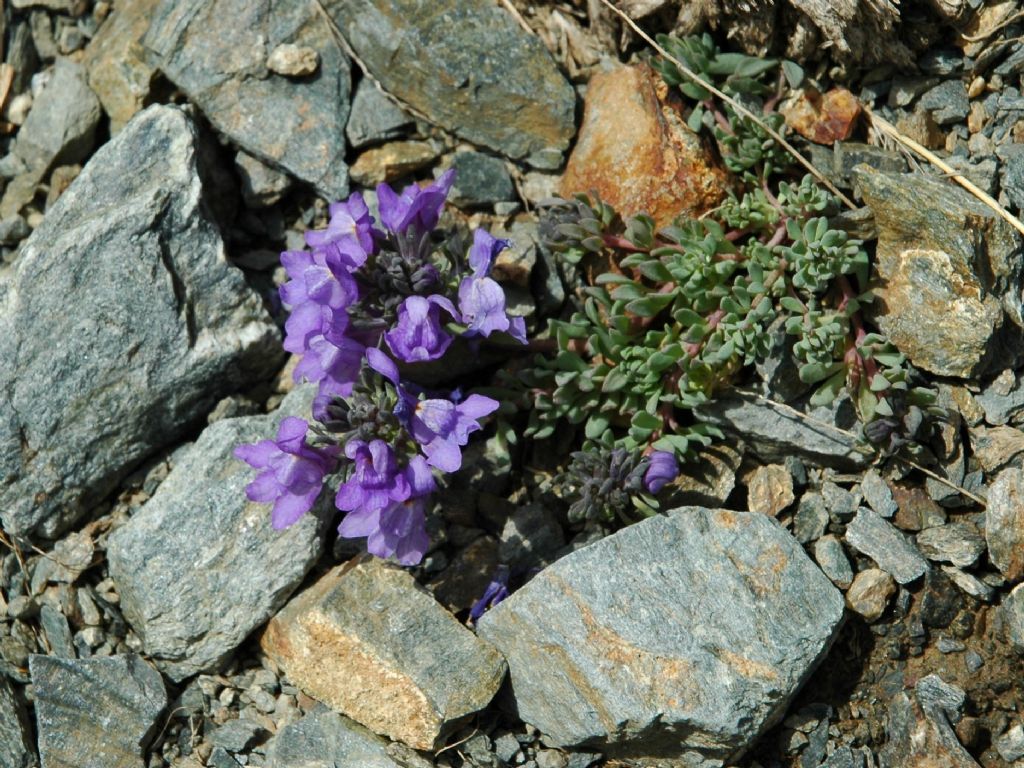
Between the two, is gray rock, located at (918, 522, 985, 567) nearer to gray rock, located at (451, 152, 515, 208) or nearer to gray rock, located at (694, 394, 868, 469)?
gray rock, located at (694, 394, 868, 469)

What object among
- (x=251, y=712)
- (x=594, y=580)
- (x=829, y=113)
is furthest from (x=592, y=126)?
(x=251, y=712)

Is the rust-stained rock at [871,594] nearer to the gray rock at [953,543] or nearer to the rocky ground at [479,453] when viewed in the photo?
the rocky ground at [479,453]

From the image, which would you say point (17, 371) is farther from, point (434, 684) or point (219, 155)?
point (434, 684)

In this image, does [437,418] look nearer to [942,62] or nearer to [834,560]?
[834,560]

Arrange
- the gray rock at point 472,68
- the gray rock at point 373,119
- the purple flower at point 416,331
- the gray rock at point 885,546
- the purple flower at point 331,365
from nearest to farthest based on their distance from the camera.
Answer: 1. the purple flower at point 416,331
2. the purple flower at point 331,365
3. the gray rock at point 885,546
4. the gray rock at point 472,68
5. the gray rock at point 373,119

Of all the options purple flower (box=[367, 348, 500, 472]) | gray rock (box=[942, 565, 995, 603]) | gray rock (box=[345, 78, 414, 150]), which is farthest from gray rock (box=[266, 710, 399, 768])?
gray rock (box=[345, 78, 414, 150])

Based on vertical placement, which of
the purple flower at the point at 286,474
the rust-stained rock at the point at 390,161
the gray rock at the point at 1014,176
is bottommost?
the purple flower at the point at 286,474

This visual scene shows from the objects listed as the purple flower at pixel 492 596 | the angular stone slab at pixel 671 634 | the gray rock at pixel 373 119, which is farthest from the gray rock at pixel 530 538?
the gray rock at pixel 373 119
